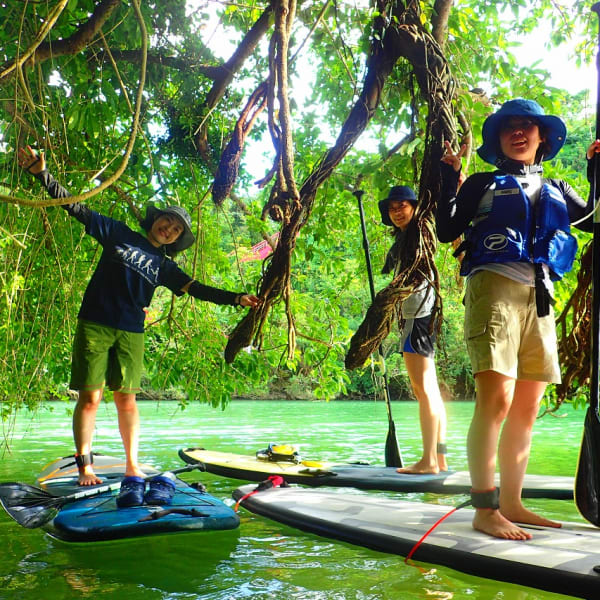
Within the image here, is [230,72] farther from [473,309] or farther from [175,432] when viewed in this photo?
[175,432]

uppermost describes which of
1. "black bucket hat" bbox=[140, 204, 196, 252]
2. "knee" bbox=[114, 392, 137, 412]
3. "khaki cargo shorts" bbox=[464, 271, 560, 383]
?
"black bucket hat" bbox=[140, 204, 196, 252]

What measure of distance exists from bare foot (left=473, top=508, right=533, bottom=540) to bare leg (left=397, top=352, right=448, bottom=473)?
1.35 metres

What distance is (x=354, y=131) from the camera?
314 centimetres

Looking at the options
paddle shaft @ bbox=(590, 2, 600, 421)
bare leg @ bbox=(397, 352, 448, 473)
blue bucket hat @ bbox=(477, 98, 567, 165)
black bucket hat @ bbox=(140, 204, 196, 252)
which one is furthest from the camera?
bare leg @ bbox=(397, 352, 448, 473)

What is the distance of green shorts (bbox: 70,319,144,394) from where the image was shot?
322cm

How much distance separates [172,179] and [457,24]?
95.7 inches

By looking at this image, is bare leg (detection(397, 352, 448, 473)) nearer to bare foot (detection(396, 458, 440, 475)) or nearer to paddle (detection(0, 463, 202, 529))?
bare foot (detection(396, 458, 440, 475))

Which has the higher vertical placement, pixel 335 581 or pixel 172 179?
pixel 172 179

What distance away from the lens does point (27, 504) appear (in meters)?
2.96

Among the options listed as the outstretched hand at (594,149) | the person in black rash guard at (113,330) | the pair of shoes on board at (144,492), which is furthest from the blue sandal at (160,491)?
the outstretched hand at (594,149)

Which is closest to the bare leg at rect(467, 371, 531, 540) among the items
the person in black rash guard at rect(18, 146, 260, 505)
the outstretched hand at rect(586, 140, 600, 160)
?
the outstretched hand at rect(586, 140, 600, 160)

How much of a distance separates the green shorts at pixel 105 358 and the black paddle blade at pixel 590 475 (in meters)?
2.10

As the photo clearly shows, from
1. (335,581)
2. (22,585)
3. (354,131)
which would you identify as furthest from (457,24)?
(22,585)

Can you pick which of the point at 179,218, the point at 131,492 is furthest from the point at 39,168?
the point at 131,492
